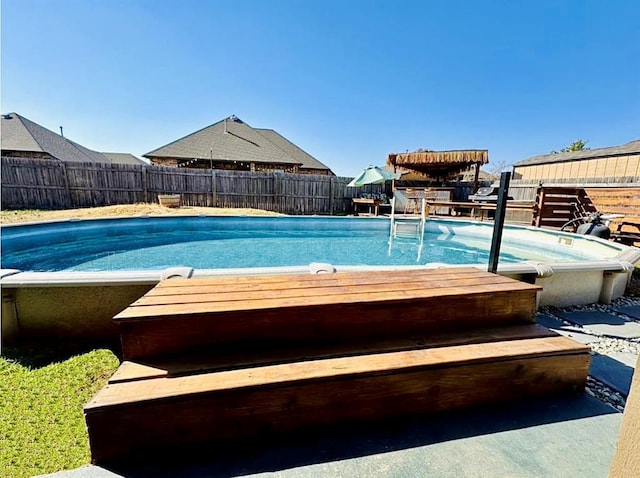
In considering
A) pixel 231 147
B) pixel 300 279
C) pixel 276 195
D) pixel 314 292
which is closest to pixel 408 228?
pixel 300 279

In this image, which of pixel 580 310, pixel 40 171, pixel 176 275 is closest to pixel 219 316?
pixel 176 275

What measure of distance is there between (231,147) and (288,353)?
17332 mm

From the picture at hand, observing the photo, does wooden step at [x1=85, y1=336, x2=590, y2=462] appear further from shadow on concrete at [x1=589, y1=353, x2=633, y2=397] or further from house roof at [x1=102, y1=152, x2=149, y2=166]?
house roof at [x1=102, y1=152, x2=149, y2=166]

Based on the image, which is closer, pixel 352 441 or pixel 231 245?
A: pixel 352 441

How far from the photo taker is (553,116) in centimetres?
1908

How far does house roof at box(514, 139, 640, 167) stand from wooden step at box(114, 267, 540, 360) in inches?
906

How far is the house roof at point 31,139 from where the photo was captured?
16.0m

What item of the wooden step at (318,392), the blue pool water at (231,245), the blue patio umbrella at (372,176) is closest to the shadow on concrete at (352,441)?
the wooden step at (318,392)

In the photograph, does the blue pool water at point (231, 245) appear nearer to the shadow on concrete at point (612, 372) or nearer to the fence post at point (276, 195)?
the shadow on concrete at point (612, 372)

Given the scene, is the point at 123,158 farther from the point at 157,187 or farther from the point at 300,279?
the point at 300,279

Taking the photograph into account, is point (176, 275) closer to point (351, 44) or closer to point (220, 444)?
point (220, 444)

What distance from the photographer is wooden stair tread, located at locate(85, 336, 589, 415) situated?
116 centimetres

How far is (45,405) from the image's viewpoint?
5.13ft

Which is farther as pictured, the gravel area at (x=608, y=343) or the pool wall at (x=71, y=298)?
the pool wall at (x=71, y=298)
